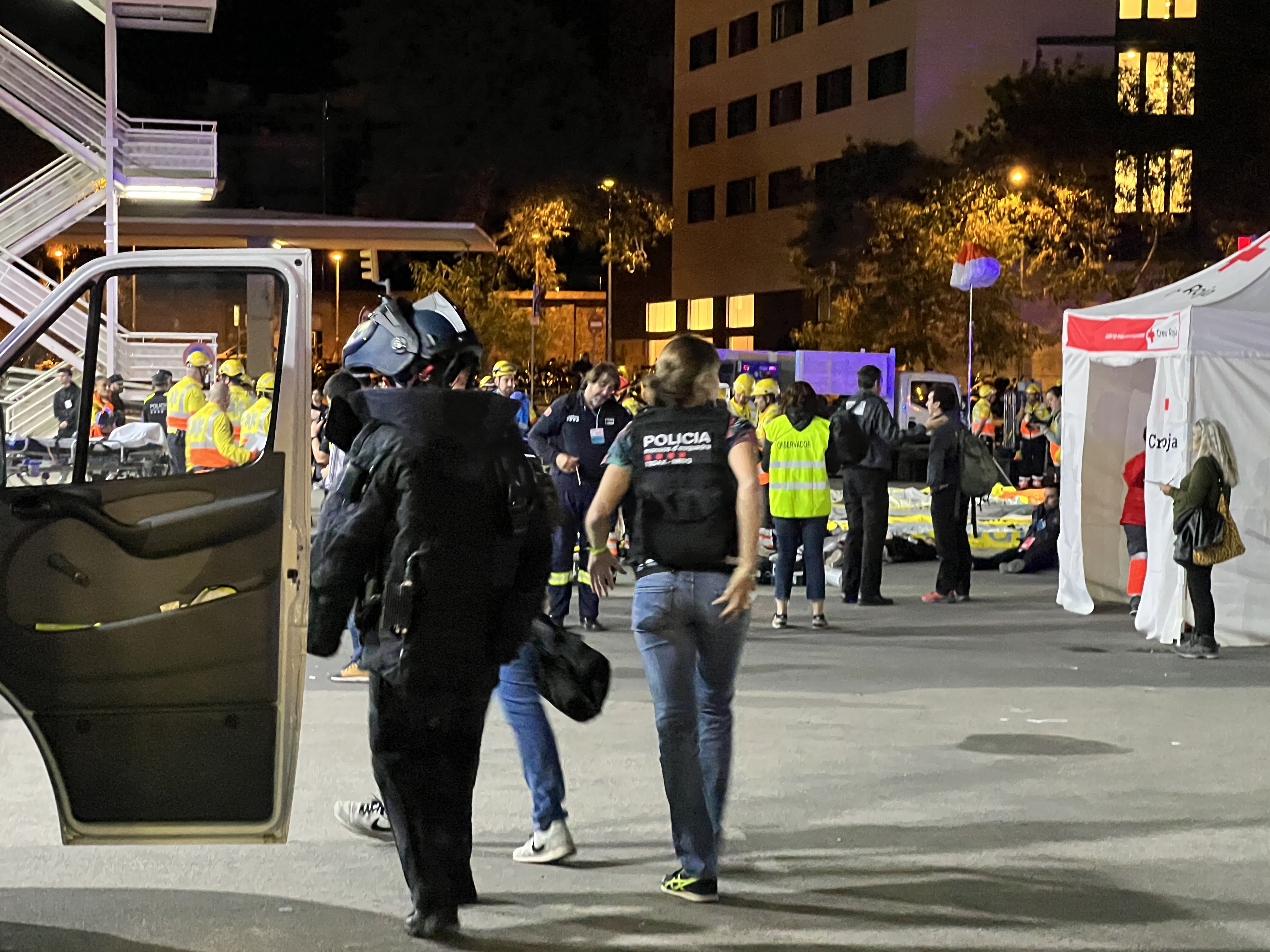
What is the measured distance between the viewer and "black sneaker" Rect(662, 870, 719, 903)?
18.1 ft

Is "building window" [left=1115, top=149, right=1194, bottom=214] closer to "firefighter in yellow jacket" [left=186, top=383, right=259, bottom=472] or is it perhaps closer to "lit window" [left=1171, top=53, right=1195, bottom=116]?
"lit window" [left=1171, top=53, right=1195, bottom=116]

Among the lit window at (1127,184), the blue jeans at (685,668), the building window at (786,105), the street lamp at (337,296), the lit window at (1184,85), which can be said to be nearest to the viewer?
the blue jeans at (685,668)

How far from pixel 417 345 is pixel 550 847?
190 cm

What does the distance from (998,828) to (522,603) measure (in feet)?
8.09

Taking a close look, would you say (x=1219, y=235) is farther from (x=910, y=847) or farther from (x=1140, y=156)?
(x=910, y=847)

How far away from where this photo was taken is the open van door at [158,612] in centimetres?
482

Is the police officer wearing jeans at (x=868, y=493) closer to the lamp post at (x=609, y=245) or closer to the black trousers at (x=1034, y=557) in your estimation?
the black trousers at (x=1034, y=557)

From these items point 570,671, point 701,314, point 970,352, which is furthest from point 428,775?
point 701,314

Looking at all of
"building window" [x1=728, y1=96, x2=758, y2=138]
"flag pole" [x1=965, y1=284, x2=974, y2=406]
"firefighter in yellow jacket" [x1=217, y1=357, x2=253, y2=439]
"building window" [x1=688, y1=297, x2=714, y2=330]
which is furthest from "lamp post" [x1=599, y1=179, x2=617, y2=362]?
"firefighter in yellow jacket" [x1=217, y1=357, x2=253, y2=439]

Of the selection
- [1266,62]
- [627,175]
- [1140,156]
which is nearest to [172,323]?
[627,175]

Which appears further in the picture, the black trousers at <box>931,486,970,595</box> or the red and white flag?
the red and white flag

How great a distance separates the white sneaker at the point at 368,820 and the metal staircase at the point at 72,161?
2400 centimetres

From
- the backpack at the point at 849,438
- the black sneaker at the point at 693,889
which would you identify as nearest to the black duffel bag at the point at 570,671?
the black sneaker at the point at 693,889

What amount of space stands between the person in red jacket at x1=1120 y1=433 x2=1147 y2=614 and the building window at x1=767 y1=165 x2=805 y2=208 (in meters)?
44.5
